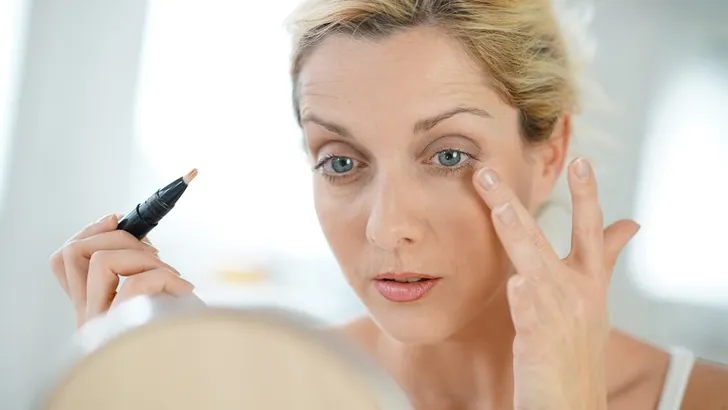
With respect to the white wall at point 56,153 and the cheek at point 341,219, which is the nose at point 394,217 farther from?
the white wall at point 56,153

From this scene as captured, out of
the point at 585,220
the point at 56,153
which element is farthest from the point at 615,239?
the point at 56,153


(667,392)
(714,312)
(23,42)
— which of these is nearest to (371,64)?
(667,392)

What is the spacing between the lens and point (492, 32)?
60cm

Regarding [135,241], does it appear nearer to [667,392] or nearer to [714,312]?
[667,392]

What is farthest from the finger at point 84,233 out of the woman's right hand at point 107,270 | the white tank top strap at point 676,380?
the white tank top strap at point 676,380

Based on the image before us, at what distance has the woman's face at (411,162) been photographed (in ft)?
1.84

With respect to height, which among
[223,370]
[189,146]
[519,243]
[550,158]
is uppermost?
[189,146]

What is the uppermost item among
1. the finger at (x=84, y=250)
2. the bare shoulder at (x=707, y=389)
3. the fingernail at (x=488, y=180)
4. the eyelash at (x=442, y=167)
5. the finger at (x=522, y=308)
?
the eyelash at (x=442, y=167)

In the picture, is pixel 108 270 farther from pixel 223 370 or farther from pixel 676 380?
pixel 676 380

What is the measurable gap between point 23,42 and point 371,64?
485 millimetres

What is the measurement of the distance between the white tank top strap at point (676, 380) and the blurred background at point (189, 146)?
239mm

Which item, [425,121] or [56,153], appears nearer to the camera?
[425,121]

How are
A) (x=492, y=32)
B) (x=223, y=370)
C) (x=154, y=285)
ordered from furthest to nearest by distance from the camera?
(x=492, y=32) → (x=154, y=285) → (x=223, y=370)

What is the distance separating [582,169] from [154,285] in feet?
0.97
